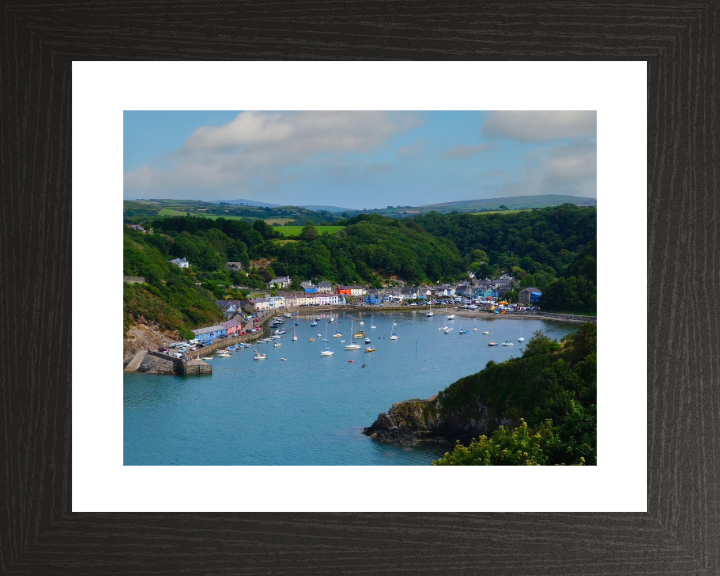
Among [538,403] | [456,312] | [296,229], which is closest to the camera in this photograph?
[538,403]

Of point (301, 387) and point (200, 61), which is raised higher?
point (200, 61)

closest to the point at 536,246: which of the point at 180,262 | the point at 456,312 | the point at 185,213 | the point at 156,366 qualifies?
the point at 456,312

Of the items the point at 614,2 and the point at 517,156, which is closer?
the point at 614,2

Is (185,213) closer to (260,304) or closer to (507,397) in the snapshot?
(260,304)

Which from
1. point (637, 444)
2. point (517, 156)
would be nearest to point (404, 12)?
point (637, 444)

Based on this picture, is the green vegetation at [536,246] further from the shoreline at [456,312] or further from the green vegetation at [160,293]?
the green vegetation at [160,293]

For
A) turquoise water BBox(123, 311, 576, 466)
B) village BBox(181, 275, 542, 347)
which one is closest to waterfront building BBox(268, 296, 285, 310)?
village BBox(181, 275, 542, 347)

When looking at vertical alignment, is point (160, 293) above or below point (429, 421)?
above

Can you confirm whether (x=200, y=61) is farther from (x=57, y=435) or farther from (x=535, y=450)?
(x=535, y=450)

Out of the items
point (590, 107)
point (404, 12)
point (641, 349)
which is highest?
point (404, 12)
